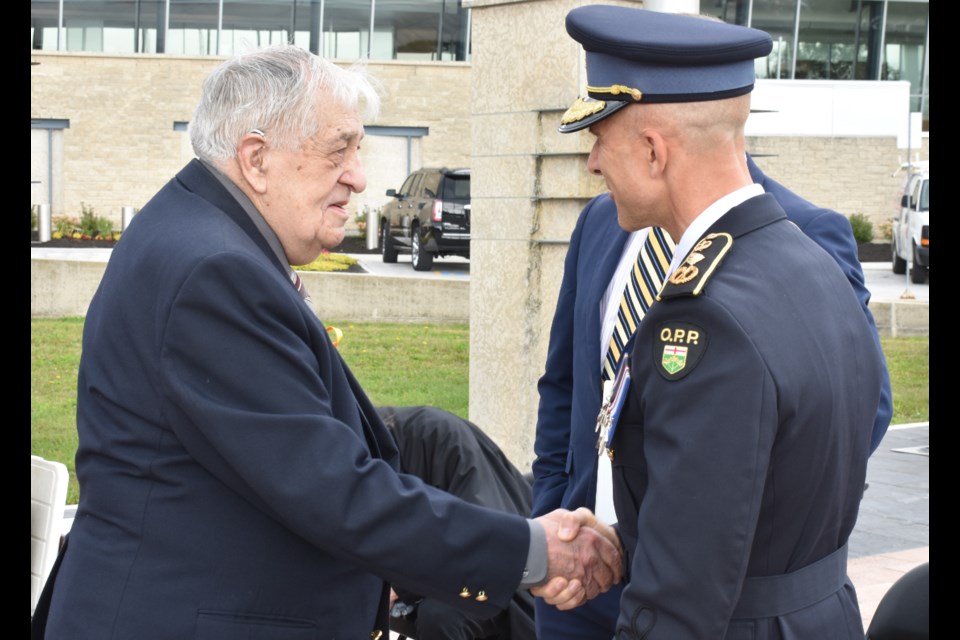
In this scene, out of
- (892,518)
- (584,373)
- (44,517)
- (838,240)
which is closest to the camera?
(584,373)

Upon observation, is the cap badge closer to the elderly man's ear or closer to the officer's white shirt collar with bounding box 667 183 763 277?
the officer's white shirt collar with bounding box 667 183 763 277

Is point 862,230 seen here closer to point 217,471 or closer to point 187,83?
point 187,83

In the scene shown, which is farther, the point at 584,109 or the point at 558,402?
the point at 558,402

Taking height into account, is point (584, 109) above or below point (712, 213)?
above

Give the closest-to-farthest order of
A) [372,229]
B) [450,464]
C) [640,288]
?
[640,288]
[450,464]
[372,229]

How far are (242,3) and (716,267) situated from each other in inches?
1295

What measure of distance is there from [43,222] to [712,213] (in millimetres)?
24733

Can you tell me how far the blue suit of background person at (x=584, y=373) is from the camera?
280 cm

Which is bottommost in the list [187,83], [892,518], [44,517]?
[892,518]

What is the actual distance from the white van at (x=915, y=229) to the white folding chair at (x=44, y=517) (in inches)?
790

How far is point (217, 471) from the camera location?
224cm

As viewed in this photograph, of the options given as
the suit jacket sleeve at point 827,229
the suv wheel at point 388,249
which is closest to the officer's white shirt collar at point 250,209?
the suit jacket sleeve at point 827,229

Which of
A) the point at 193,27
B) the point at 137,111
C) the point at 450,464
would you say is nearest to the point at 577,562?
the point at 450,464
